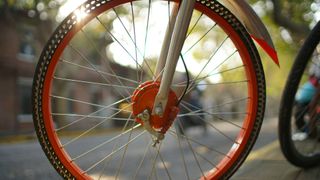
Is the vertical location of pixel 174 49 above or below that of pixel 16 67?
above

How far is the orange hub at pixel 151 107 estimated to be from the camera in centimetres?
200

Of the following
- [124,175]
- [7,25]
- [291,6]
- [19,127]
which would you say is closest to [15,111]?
[19,127]

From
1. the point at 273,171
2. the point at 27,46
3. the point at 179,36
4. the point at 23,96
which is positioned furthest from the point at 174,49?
the point at 27,46

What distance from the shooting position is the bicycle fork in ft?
6.29

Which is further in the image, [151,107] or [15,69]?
[15,69]

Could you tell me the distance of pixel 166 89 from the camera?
6.39 ft

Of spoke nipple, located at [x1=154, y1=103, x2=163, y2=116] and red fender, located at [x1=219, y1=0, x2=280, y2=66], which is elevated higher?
red fender, located at [x1=219, y1=0, x2=280, y2=66]

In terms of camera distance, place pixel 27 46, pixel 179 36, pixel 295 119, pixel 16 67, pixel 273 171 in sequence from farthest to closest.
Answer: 1. pixel 27 46
2. pixel 16 67
3. pixel 295 119
4. pixel 273 171
5. pixel 179 36

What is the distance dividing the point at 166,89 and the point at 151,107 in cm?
11

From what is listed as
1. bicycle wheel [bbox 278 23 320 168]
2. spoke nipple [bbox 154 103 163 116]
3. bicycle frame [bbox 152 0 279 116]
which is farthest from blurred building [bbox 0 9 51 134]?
spoke nipple [bbox 154 103 163 116]

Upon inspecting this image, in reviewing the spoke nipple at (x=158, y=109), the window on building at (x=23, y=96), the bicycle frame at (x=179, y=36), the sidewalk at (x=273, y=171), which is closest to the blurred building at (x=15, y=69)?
the window on building at (x=23, y=96)

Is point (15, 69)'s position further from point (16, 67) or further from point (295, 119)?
point (295, 119)

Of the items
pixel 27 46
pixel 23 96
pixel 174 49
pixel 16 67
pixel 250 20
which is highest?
pixel 250 20

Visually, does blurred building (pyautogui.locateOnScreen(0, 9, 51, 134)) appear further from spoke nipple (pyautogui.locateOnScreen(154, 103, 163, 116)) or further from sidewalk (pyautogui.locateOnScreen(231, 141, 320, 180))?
spoke nipple (pyautogui.locateOnScreen(154, 103, 163, 116))
